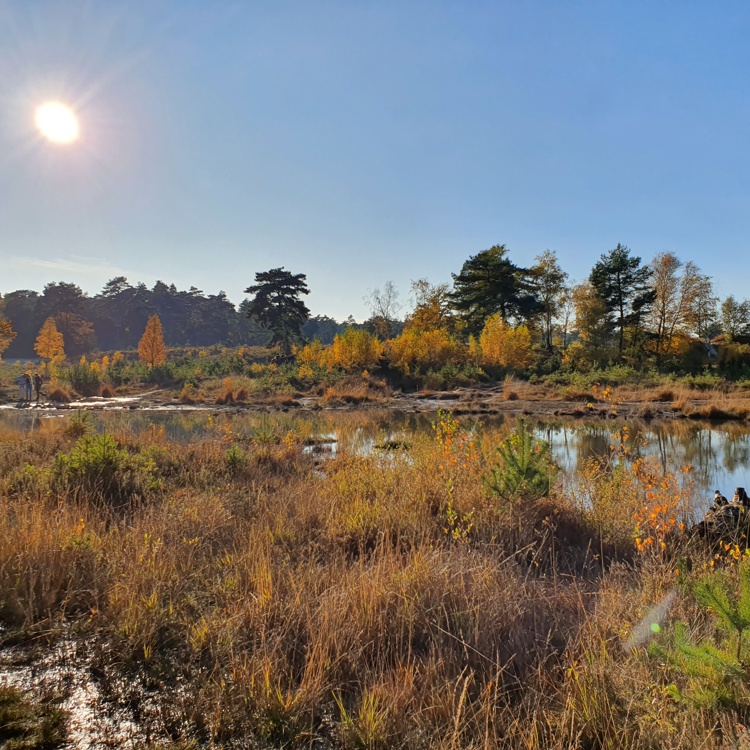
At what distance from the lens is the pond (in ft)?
32.8

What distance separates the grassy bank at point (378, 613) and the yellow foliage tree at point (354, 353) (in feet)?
101

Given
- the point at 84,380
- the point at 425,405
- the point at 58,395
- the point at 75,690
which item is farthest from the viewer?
the point at 84,380

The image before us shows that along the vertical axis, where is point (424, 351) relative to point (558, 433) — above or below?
above

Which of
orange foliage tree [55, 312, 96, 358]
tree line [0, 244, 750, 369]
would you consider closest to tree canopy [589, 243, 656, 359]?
tree line [0, 244, 750, 369]

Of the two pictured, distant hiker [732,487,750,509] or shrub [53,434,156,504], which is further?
shrub [53,434,156,504]

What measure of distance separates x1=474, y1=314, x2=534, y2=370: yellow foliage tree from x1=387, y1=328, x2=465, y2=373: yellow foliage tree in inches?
89.4

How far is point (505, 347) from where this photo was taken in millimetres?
36312

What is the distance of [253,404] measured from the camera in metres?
27.5

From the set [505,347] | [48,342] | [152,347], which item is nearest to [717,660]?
[505,347]

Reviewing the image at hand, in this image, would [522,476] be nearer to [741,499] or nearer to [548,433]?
[741,499]

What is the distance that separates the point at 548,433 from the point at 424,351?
74.4ft

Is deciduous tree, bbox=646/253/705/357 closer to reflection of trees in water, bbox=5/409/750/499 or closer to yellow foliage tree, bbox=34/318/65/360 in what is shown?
reflection of trees in water, bbox=5/409/750/499

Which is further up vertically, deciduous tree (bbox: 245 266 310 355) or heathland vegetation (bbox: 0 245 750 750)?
deciduous tree (bbox: 245 266 310 355)

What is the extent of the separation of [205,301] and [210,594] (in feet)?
277
